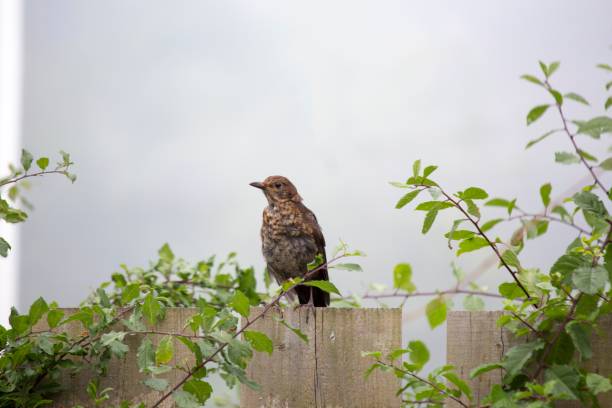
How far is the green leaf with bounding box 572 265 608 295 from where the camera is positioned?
5.51 feet

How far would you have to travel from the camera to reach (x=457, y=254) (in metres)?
1.98

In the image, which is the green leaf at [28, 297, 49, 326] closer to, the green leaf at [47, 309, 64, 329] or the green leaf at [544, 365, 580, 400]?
the green leaf at [47, 309, 64, 329]

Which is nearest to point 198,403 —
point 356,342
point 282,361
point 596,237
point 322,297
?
point 282,361

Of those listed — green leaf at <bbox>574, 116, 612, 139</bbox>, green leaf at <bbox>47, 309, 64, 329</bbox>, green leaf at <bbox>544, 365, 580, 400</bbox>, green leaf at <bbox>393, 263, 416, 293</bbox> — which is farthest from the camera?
green leaf at <bbox>393, 263, 416, 293</bbox>

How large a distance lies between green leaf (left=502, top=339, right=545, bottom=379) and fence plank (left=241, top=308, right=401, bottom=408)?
398 millimetres

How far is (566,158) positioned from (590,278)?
29 centimetres

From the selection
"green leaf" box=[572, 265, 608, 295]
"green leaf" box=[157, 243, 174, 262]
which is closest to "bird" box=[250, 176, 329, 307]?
"green leaf" box=[157, 243, 174, 262]

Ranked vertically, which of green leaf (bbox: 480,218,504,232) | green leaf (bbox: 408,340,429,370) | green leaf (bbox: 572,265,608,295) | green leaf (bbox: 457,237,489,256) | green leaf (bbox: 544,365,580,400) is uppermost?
green leaf (bbox: 480,218,504,232)

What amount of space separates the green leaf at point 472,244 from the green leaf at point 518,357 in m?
0.28

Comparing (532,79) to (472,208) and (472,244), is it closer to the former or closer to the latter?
(472,208)

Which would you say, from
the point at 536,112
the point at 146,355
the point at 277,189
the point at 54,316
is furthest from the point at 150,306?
the point at 277,189

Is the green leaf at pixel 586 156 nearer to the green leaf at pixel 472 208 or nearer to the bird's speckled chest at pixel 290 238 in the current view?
the green leaf at pixel 472 208

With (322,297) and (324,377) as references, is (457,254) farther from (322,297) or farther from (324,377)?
(322,297)

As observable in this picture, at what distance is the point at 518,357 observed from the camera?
187cm
